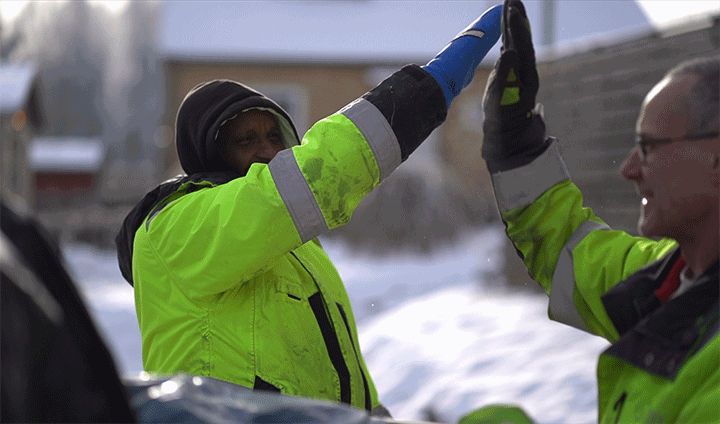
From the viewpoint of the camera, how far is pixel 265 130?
213 centimetres

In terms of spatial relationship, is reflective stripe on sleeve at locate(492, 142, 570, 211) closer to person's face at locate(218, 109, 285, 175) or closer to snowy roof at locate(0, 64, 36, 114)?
person's face at locate(218, 109, 285, 175)

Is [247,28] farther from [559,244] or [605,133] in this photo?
[559,244]

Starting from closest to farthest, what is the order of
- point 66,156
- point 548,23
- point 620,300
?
point 620,300, point 548,23, point 66,156

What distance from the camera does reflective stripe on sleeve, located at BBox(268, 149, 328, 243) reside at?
1601 millimetres

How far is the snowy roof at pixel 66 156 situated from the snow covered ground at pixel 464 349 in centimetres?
991

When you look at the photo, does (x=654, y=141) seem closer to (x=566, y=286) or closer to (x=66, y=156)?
(x=566, y=286)

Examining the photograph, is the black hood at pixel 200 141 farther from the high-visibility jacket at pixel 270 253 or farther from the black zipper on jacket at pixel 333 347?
the black zipper on jacket at pixel 333 347

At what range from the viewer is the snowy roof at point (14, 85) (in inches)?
421

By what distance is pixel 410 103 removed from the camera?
1724mm

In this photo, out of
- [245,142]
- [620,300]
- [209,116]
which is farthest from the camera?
[245,142]

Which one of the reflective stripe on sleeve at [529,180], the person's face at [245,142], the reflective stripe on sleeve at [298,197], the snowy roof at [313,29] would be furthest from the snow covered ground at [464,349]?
the snowy roof at [313,29]

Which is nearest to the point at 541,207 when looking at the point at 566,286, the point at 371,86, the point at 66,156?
the point at 566,286

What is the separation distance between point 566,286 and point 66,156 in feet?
68.6

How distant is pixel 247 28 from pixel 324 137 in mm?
17025
